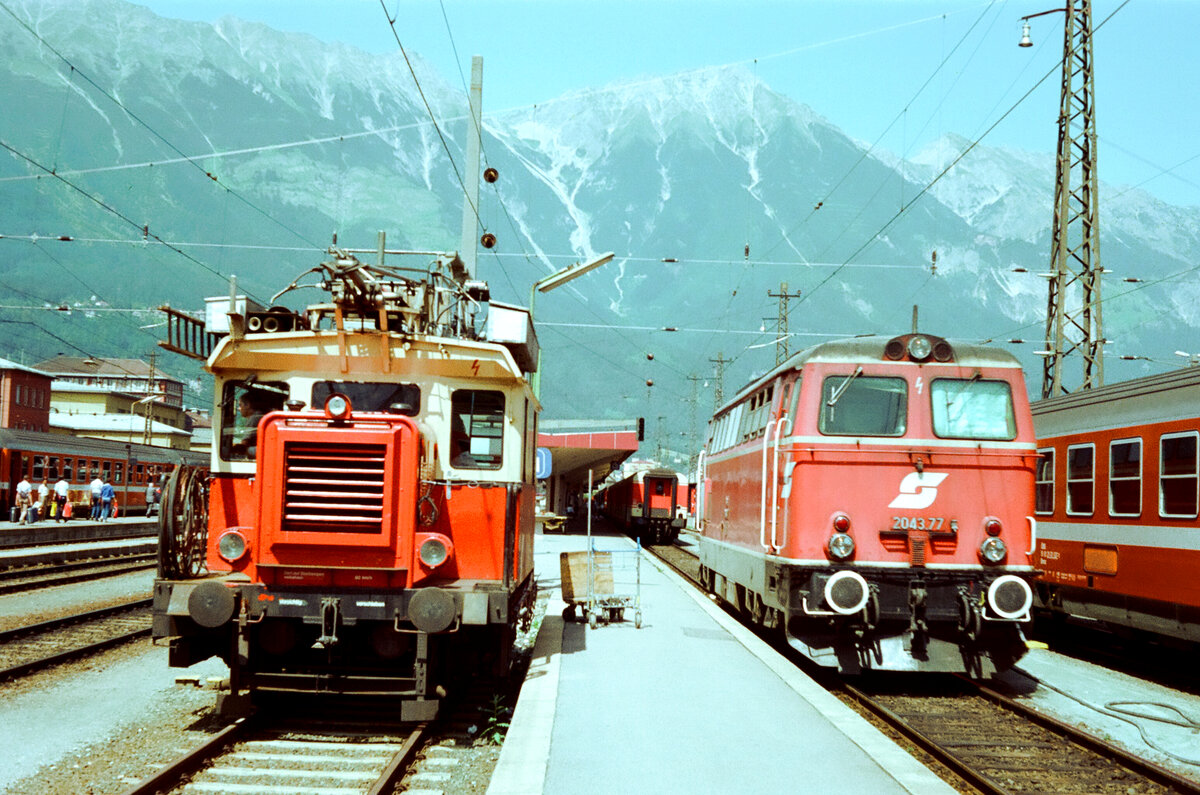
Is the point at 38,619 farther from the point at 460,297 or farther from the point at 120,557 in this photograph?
the point at 120,557

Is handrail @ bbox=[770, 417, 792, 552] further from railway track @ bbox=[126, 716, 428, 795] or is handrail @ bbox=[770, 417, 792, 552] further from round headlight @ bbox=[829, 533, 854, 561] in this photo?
railway track @ bbox=[126, 716, 428, 795]

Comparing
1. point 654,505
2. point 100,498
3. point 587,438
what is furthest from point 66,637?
point 654,505

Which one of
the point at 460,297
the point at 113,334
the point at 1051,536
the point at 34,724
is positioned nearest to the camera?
the point at 34,724

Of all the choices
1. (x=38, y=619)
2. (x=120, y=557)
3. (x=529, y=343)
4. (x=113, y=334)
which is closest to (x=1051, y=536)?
(x=529, y=343)

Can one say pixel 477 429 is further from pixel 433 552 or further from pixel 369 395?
pixel 433 552

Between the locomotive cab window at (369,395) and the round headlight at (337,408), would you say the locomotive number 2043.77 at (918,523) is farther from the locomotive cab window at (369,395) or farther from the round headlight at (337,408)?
the round headlight at (337,408)

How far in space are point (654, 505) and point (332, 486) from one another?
3724 centimetres

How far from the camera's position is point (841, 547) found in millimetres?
10359

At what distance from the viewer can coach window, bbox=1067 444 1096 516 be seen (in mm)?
13281

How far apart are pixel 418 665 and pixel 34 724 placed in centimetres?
336

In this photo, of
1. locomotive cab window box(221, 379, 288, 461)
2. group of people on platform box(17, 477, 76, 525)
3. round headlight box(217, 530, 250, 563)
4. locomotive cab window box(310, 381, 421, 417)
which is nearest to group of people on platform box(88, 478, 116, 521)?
group of people on platform box(17, 477, 76, 525)

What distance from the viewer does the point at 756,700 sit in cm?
911

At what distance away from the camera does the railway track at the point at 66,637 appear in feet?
37.3

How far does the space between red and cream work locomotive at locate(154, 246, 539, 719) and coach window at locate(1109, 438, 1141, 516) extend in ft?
24.0
